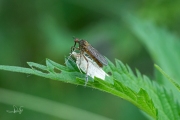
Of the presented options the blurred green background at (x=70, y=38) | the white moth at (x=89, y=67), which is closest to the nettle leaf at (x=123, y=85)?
the white moth at (x=89, y=67)

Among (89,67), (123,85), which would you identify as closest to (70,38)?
(89,67)

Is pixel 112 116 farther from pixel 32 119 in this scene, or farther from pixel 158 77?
pixel 158 77

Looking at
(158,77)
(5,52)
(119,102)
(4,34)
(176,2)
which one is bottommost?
(158,77)

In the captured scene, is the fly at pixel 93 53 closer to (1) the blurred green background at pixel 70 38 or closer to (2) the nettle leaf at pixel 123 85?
(2) the nettle leaf at pixel 123 85

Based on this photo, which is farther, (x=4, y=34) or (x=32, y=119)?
(x=4, y=34)

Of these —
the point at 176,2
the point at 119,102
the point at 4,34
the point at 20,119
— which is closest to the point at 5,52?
the point at 4,34

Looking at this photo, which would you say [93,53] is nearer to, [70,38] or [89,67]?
[89,67]

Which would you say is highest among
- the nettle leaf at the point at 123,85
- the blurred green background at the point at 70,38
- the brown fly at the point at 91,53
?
the blurred green background at the point at 70,38

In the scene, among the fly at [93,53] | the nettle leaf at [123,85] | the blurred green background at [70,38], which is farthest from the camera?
the blurred green background at [70,38]
